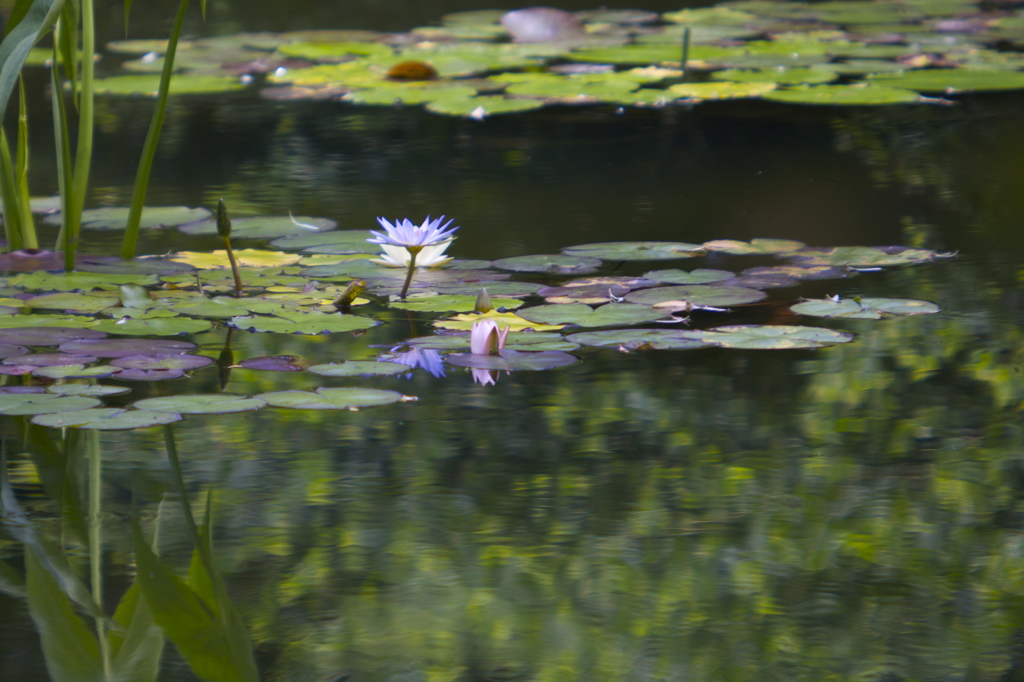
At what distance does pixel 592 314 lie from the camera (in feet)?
6.70

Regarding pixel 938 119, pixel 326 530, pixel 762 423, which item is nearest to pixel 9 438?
pixel 326 530

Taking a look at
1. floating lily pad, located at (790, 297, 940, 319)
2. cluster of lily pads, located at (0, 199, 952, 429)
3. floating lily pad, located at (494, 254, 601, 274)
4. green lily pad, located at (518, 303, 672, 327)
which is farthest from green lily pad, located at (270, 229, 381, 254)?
floating lily pad, located at (790, 297, 940, 319)

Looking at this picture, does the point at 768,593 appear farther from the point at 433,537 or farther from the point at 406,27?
the point at 406,27

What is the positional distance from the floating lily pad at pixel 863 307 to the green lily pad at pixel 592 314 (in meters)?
0.22

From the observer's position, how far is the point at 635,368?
1844mm

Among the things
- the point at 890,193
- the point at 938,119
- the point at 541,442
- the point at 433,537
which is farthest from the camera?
the point at 938,119

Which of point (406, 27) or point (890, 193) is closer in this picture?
point (890, 193)

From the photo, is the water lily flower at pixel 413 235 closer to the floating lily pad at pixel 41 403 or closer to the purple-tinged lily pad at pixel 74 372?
the purple-tinged lily pad at pixel 74 372

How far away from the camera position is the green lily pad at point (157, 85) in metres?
4.50

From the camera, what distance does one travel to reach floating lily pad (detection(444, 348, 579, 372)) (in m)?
1.84

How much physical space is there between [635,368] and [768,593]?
68 centimetres

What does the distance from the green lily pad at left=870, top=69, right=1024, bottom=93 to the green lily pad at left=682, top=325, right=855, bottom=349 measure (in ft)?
8.25

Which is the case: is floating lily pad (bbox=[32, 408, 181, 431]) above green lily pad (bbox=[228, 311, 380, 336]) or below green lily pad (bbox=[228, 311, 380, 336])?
above

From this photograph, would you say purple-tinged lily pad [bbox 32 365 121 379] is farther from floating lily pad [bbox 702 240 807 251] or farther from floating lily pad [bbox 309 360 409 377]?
floating lily pad [bbox 702 240 807 251]
